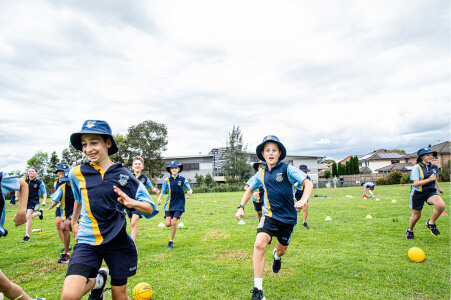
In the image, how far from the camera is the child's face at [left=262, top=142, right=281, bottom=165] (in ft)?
16.4

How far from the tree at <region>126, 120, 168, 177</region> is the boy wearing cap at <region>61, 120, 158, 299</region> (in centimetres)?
5428

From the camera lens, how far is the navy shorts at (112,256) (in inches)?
126

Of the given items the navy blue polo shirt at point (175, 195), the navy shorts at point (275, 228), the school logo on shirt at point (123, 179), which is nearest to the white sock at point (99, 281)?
the school logo on shirt at point (123, 179)

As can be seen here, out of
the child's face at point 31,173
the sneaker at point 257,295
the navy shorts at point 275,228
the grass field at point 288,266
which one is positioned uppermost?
the child's face at point 31,173

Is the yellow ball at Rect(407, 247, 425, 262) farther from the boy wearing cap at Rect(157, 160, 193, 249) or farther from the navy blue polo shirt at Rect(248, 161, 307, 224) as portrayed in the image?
the boy wearing cap at Rect(157, 160, 193, 249)

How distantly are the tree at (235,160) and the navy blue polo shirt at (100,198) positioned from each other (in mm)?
54947

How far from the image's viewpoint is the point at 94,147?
3543 millimetres

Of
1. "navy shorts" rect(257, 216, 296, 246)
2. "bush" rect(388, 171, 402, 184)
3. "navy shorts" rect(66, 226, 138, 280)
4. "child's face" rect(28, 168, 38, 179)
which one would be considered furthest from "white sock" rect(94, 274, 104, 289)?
"bush" rect(388, 171, 402, 184)

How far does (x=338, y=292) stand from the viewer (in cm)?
459

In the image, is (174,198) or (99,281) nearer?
(99,281)

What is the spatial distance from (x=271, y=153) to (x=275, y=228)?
4.11 ft

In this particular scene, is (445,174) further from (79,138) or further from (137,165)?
(79,138)

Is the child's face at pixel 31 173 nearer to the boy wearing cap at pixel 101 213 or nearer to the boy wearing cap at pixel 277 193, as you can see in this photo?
the boy wearing cap at pixel 101 213

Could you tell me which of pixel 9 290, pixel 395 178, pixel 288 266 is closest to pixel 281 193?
pixel 288 266
